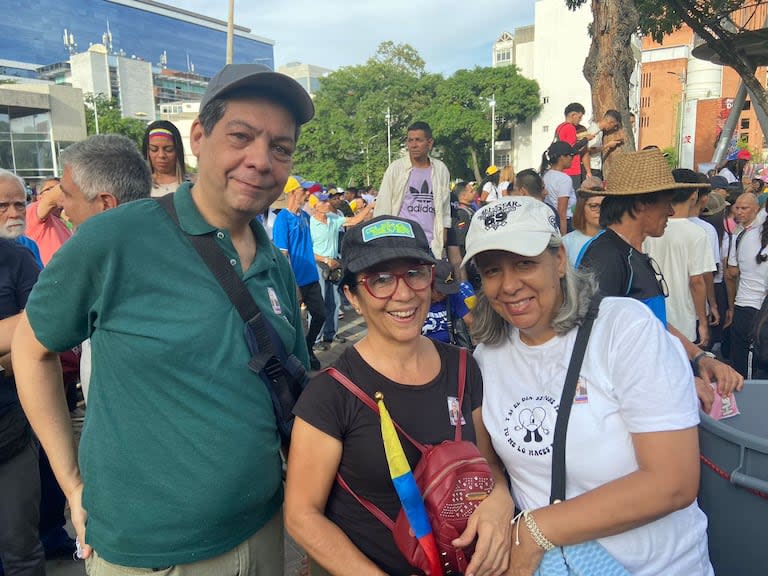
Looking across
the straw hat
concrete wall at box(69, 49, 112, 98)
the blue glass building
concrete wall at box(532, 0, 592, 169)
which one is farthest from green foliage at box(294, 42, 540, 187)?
the blue glass building

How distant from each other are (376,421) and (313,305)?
563 centimetres

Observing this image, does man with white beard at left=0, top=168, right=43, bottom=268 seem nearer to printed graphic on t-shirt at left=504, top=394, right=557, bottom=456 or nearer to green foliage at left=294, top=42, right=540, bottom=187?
printed graphic on t-shirt at left=504, top=394, right=557, bottom=456

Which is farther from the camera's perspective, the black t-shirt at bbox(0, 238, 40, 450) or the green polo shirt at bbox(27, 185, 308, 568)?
the black t-shirt at bbox(0, 238, 40, 450)

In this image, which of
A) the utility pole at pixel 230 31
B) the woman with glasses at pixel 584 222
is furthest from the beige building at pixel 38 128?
the woman with glasses at pixel 584 222

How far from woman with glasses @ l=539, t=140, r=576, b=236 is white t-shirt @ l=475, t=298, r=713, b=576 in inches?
245

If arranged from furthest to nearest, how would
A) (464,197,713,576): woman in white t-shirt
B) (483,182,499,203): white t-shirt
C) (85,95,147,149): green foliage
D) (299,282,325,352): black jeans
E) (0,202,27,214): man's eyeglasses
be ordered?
(85,95,147,149): green foliage
(483,182,499,203): white t-shirt
(299,282,325,352): black jeans
(0,202,27,214): man's eyeglasses
(464,197,713,576): woman in white t-shirt

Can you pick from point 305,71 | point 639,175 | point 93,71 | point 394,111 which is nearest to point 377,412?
point 639,175

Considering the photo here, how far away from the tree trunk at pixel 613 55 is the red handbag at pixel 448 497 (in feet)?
23.2

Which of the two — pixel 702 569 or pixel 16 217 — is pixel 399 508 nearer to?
pixel 702 569

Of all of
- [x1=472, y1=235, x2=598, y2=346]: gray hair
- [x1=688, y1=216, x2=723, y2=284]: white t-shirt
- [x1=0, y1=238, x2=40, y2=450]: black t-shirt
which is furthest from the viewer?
[x1=688, y1=216, x2=723, y2=284]: white t-shirt

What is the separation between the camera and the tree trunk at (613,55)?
7539 mm

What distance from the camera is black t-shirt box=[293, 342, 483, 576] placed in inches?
65.7

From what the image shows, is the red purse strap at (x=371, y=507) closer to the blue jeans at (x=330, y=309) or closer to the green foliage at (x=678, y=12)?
the blue jeans at (x=330, y=309)

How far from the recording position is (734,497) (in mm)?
1990
